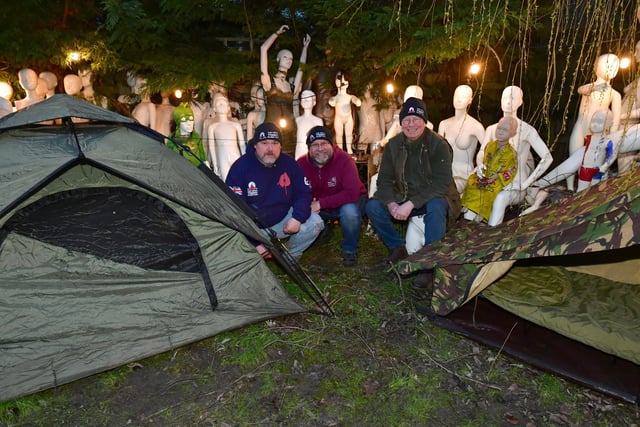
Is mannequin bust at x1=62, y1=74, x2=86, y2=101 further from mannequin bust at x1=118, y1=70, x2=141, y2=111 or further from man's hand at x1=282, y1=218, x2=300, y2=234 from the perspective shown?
man's hand at x1=282, y1=218, x2=300, y2=234

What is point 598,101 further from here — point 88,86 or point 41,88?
point 41,88

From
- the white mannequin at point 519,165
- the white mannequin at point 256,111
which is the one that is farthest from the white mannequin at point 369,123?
the white mannequin at point 519,165

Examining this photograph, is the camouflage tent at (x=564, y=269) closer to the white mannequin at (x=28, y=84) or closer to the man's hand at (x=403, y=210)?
the man's hand at (x=403, y=210)

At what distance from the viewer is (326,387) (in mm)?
2635

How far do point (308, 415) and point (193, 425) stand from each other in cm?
60

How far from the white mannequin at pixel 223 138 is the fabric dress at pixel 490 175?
9.44ft

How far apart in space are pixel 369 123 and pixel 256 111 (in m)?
1.61

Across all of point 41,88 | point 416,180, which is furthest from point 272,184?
point 41,88

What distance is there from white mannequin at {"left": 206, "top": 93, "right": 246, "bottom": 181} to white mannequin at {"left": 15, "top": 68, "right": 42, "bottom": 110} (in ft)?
6.85

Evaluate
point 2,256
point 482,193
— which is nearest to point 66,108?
point 2,256

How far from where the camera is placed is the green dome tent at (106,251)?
8.52ft

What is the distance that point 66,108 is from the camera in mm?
2734

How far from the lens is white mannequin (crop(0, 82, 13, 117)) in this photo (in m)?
5.01

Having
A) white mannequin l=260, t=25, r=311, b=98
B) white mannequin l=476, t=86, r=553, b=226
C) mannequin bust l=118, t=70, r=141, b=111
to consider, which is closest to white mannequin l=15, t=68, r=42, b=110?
mannequin bust l=118, t=70, r=141, b=111
